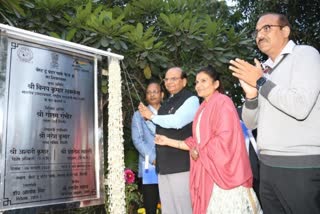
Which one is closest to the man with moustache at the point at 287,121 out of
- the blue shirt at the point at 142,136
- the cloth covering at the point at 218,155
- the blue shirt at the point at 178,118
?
the cloth covering at the point at 218,155

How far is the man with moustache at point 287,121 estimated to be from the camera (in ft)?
6.22

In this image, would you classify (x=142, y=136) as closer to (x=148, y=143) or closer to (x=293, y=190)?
(x=148, y=143)

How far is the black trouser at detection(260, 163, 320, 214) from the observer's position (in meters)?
1.89

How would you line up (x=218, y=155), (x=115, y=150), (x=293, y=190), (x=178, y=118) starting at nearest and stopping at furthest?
1. (x=293, y=190)
2. (x=218, y=155)
3. (x=115, y=150)
4. (x=178, y=118)

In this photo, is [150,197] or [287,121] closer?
[287,121]

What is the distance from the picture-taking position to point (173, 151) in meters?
3.34

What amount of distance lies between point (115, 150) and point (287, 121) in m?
Answer: 1.64

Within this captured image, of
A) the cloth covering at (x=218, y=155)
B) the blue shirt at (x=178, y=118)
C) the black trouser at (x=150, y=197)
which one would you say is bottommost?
the black trouser at (x=150, y=197)

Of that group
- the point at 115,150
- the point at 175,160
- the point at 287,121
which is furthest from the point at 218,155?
the point at 115,150

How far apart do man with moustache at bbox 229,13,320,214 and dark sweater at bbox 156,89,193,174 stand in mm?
1235

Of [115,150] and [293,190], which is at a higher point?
[115,150]

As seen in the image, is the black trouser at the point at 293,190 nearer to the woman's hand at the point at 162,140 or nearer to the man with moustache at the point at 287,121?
the man with moustache at the point at 287,121

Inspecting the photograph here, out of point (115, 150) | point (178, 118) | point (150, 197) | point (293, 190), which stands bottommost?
point (150, 197)

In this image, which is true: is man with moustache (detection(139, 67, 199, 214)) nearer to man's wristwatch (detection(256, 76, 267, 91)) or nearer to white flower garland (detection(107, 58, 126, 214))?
white flower garland (detection(107, 58, 126, 214))
